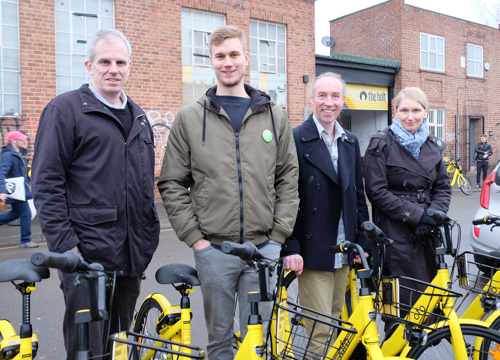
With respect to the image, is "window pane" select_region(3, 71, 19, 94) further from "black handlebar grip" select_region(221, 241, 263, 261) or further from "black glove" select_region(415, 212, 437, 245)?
"black handlebar grip" select_region(221, 241, 263, 261)

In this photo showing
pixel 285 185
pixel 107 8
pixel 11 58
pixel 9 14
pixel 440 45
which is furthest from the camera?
pixel 440 45

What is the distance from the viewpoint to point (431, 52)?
63.8 ft

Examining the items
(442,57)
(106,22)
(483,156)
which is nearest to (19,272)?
(106,22)

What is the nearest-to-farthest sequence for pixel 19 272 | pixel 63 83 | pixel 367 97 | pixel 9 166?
pixel 19 272
pixel 9 166
pixel 63 83
pixel 367 97

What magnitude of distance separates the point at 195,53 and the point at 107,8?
254cm

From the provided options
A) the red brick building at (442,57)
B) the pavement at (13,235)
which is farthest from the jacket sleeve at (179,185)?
the red brick building at (442,57)

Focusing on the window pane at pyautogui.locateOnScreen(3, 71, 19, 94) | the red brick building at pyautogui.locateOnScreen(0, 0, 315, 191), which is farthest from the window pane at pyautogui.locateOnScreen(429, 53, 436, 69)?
the window pane at pyautogui.locateOnScreen(3, 71, 19, 94)

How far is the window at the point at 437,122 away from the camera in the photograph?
19.7 m

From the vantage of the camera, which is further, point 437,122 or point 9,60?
point 437,122

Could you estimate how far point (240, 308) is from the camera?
8.62 ft

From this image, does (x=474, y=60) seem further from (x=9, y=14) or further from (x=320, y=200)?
(x=320, y=200)

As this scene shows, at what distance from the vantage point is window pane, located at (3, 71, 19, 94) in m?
9.98

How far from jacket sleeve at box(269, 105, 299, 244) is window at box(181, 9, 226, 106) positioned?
9.91 meters

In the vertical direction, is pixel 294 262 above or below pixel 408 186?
below
